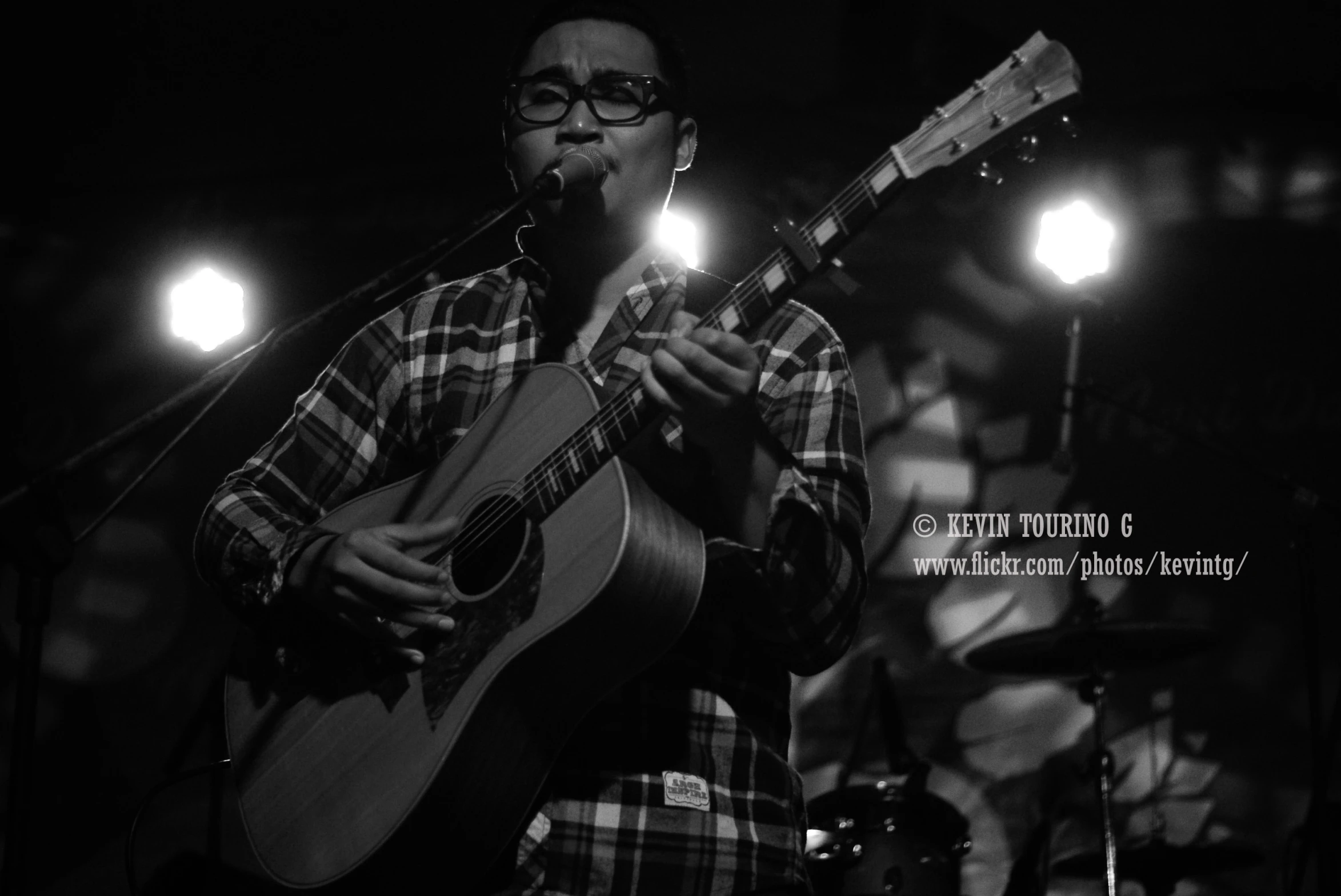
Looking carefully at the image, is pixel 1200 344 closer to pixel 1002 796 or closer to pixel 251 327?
pixel 1002 796

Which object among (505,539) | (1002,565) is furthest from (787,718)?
(1002,565)

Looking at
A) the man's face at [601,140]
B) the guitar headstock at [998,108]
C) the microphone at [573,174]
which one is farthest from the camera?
the man's face at [601,140]

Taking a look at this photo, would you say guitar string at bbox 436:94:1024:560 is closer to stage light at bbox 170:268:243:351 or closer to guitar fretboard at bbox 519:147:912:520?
guitar fretboard at bbox 519:147:912:520

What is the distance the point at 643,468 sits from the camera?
1.64m

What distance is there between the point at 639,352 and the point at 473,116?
12.7 feet

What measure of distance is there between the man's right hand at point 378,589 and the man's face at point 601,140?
617 mm

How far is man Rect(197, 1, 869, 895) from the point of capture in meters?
1.48

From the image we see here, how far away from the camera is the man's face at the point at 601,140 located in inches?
75.6

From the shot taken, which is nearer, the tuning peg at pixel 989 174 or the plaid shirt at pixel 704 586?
the plaid shirt at pixel 704 586

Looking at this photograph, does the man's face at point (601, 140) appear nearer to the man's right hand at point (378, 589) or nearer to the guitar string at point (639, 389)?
the guitar string at point (639, 389)

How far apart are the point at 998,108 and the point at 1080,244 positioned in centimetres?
351

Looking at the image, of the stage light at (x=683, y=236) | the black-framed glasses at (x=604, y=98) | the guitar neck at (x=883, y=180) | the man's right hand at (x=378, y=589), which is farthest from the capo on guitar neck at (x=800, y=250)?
the stage light at (x=683, y=236)

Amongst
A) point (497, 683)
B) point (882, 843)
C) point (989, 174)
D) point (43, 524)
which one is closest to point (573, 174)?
point (989, 174)

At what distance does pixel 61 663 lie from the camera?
16.6 ft
